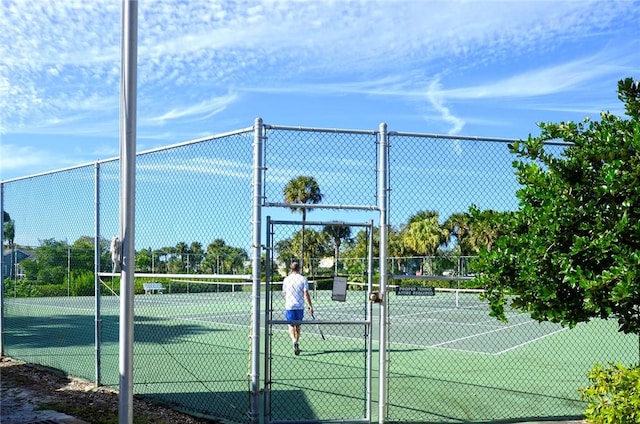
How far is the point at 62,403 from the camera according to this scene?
8.20 meters

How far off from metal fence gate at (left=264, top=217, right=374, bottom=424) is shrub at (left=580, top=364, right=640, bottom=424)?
2.38 m

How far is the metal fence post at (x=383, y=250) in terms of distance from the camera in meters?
6.88

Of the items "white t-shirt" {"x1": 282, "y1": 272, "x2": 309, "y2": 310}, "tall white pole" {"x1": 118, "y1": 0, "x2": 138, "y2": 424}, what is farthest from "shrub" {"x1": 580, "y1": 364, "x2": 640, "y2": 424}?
"white t-shirt" {"x1": 282, "y1": 272, "x2": 309, "y2": 310}

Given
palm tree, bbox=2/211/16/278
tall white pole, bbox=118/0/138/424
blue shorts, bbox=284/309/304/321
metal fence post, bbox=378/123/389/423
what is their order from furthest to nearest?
palm tree, bbox=2/211/16/278 < blue shorts, bbox=284/309/304/321 < metal fence post, bbox=378/123/389/423 < tall white pole, bbox=118/0/138/424

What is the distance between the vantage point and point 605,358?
13.3m

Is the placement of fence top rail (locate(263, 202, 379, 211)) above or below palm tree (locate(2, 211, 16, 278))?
above

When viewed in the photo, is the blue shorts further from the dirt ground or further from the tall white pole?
A: the tall white pole

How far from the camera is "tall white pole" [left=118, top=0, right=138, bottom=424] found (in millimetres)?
5156

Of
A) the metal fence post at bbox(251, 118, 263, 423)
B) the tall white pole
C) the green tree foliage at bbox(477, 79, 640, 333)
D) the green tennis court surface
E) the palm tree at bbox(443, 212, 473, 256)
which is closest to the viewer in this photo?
the green tree foliage at bbox(477, 79, 640, 333)

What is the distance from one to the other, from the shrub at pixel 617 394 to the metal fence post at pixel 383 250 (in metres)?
2.28

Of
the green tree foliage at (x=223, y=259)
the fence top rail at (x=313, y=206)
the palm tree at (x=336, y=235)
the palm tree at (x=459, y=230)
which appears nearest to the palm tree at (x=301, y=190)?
the fence top rail at (x=313, y=206)

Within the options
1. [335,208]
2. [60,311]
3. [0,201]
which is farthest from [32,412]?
[60,311]

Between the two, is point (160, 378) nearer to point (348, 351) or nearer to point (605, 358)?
point (348, 351)

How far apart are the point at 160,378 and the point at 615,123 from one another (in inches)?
283
